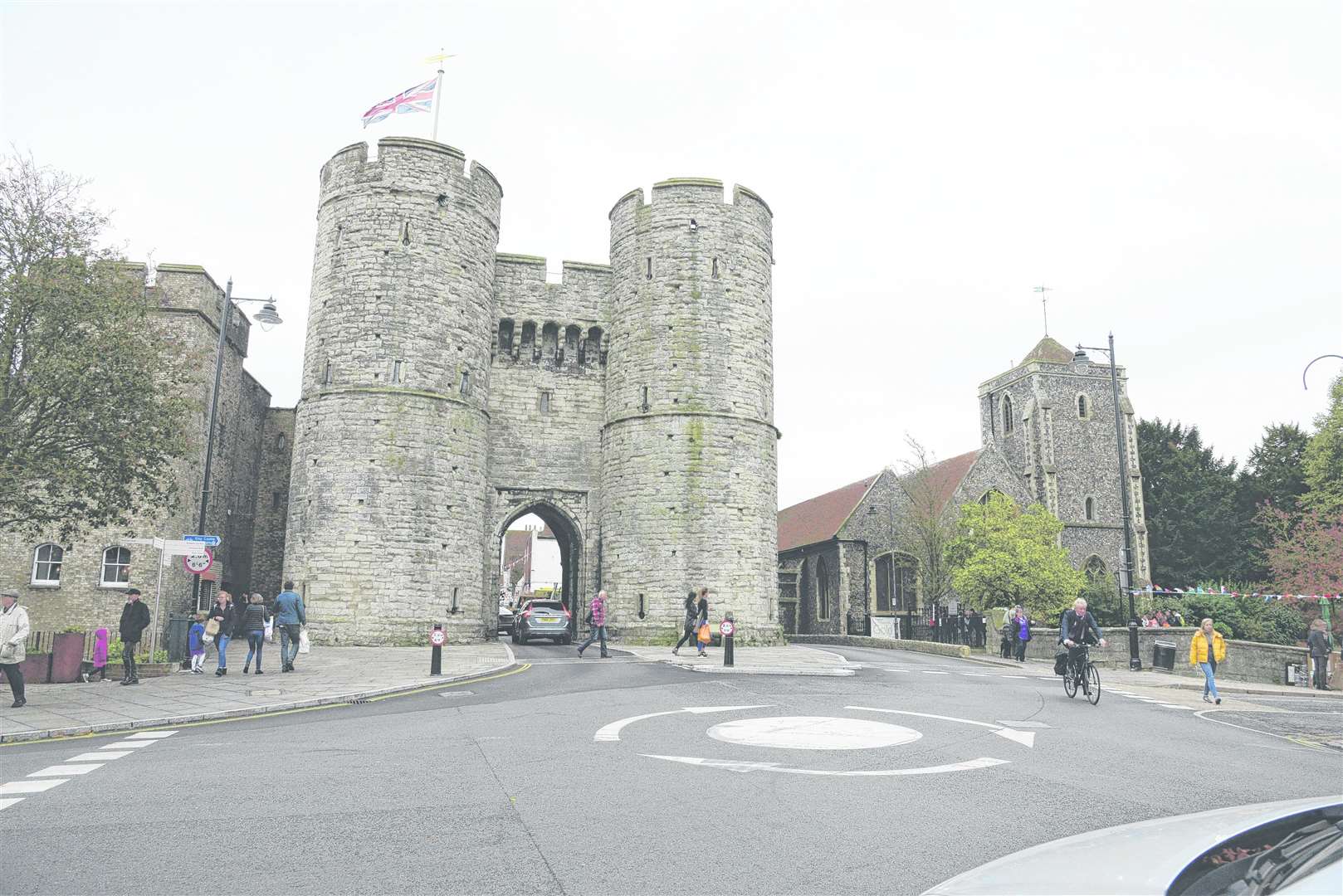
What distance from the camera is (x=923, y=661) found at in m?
24.2

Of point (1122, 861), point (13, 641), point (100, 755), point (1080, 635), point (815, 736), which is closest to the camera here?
point (1122, 861)

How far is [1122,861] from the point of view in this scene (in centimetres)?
242

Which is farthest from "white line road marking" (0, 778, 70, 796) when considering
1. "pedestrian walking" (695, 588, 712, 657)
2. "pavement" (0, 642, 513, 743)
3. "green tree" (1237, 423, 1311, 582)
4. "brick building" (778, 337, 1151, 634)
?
"green tree" (1237, 423, 1311, 582)

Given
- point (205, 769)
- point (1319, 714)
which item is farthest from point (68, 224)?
point (1319, 714)

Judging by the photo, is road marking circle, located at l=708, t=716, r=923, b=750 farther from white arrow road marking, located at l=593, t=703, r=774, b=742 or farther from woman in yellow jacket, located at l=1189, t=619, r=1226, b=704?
woman in yellow jacket, located at l=1189, t=619, r=1226, b=704

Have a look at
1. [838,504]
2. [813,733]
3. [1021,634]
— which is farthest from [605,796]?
[838,504]

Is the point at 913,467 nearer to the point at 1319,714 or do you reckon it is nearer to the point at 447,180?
the point at 447,180

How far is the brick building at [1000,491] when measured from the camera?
42.8 m

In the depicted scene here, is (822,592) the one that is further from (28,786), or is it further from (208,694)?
(28,786)

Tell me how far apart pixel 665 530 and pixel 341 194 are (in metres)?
15.1

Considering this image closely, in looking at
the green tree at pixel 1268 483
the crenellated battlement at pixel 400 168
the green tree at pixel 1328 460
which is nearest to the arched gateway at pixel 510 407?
the crenellated battlement at pixel 400 168

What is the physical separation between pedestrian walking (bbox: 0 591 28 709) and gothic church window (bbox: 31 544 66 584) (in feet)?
52.0

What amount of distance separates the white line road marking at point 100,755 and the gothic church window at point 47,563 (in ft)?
69.2

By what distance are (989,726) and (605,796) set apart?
582cm
